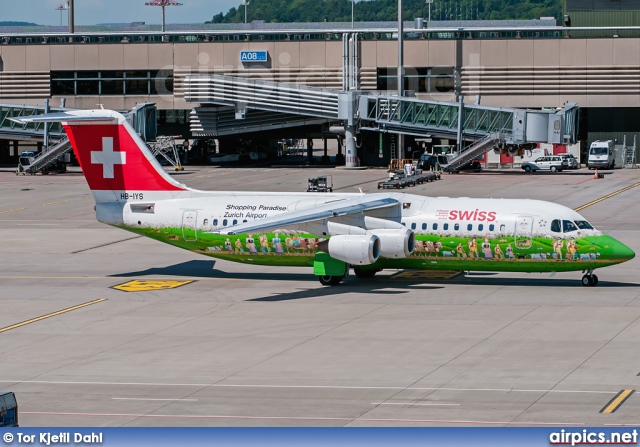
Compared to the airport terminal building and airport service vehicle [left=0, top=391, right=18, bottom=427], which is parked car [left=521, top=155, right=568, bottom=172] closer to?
the airport terminal building

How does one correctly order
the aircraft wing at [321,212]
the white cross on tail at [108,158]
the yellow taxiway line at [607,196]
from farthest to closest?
1. the yellow taxiway line at [607,196]
2. the white cross on tail at [108,158]
3. the aircraft wing at [321,212]

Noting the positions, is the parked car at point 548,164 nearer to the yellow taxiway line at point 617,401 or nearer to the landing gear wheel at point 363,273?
the landing gear wheel at point 363,273

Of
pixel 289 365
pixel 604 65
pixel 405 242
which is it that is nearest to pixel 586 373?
pixel 289 365

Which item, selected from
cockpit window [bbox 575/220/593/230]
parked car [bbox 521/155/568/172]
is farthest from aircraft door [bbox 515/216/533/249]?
parked car [bbox 521/155/568/172]

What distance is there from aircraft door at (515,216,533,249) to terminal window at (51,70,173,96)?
256 feet

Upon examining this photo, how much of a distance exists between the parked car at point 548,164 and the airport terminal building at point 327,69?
26.0 ft

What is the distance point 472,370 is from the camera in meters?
30.4

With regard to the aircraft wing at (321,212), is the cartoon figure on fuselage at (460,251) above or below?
below

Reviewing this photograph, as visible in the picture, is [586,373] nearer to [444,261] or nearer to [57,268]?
[444,261]

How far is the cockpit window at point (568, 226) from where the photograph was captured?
43.4 meters

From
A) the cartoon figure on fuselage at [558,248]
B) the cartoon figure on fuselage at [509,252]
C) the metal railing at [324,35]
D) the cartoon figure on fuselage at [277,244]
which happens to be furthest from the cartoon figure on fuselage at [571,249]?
the metal railing at [324,35]

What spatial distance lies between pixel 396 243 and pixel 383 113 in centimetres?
6295

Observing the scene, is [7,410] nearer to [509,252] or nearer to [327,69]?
[509,252]

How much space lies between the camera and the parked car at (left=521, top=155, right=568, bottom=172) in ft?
343
